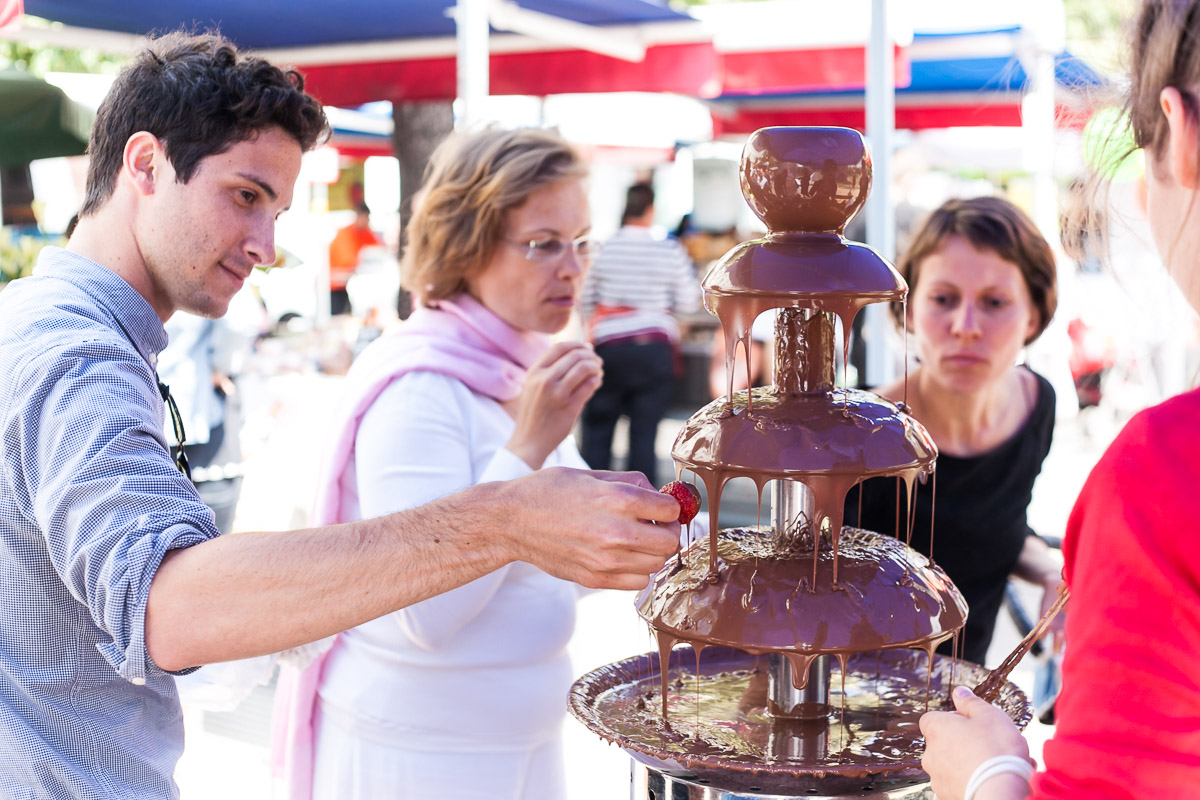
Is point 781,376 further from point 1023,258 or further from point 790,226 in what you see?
point 1023,258

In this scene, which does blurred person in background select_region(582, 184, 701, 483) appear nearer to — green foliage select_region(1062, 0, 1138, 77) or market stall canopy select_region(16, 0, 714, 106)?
market stall canopy select_region(16, 0, 714, 106)

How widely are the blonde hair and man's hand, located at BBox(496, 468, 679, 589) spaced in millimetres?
1162

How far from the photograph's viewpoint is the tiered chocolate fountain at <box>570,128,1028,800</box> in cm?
136

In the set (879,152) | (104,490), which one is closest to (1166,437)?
(104,490)

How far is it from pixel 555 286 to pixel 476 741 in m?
1.03

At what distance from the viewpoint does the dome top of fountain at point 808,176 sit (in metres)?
1.42

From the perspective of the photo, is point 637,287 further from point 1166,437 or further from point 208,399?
point 1166,437

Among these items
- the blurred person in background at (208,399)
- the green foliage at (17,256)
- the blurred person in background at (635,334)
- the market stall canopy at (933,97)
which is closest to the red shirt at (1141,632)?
the blurred person in background at (208,399)

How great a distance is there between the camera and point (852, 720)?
1627 millimetres

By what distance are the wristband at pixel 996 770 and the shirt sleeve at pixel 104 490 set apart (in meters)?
0.92

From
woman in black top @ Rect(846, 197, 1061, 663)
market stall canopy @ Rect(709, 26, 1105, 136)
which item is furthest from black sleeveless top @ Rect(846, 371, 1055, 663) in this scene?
market stall canopy @ Rect(709, 26, 1105, 136)

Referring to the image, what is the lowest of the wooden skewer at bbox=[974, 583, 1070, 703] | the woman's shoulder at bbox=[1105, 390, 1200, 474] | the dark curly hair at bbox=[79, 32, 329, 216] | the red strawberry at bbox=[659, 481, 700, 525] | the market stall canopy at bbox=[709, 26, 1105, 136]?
the wooden skewer at bbox=[974, 583, 1070, 703]

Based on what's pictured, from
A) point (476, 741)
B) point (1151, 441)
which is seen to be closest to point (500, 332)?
point (476, 741)

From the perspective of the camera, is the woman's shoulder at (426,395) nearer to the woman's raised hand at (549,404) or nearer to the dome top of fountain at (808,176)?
the woman's raised hand at (549,404)
